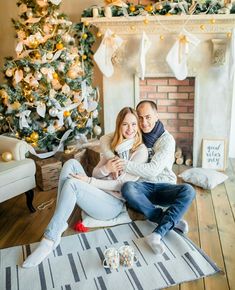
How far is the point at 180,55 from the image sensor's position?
328 centimetres

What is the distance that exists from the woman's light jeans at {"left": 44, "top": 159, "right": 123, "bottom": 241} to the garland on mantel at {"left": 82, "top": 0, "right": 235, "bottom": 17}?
1677 mm

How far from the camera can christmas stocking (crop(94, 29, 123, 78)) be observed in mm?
3275

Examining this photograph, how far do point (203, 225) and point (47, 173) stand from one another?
1450 mm

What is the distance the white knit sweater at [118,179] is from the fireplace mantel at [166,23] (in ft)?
4.69

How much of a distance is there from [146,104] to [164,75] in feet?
3.80

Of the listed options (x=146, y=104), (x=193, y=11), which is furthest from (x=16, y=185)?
(x=193, y=11)

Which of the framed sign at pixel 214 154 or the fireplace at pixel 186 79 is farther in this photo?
the framed sign at pixel 214 154

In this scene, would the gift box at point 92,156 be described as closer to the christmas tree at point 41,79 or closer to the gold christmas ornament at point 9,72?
the christmas tree at point 41,79

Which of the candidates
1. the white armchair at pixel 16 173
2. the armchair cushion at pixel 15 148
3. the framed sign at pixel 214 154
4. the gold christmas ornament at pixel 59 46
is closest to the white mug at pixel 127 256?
the white armchair at pixel 16 173

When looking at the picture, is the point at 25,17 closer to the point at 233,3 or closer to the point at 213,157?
the point at 233,3

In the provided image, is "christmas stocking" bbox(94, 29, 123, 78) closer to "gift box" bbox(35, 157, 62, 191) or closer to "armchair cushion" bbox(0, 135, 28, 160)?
"gift box" bbox(35, 157, 62, 191)

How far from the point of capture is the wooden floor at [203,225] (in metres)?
1.88

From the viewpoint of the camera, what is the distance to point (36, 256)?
1.98 meters

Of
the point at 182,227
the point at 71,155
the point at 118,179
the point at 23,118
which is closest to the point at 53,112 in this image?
the point at 23,118
